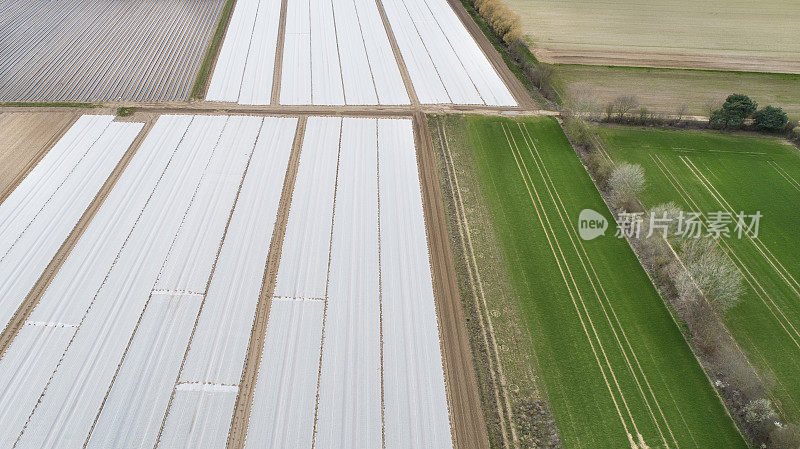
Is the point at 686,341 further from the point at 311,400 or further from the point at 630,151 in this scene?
the point at 311,400

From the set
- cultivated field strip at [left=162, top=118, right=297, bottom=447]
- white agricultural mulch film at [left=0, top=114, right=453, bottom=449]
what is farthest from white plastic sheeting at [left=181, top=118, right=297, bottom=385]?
white agricultural mulch film at [left=0, top=114, right=453, bottom=449]

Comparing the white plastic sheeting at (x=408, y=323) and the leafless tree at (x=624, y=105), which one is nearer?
the white plastic sheeting at (x=408, y=323)

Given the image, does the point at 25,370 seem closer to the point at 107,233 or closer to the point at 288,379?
the point at 107,233

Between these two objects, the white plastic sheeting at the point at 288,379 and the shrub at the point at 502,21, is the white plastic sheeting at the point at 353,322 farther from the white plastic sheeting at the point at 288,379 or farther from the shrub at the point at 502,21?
the shrub at the point at 502,21

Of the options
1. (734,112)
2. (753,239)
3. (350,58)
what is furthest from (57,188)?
(734,112)

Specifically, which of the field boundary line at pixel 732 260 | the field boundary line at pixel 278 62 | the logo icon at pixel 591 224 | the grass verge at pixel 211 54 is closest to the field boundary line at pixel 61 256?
the grass verge at pixel 211 54

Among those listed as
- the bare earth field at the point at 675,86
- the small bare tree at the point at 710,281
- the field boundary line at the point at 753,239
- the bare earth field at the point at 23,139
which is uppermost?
the bare earth field at the point at 675,86

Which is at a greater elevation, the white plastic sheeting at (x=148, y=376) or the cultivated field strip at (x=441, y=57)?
the cultivated field strip at (x=441, y=57)
